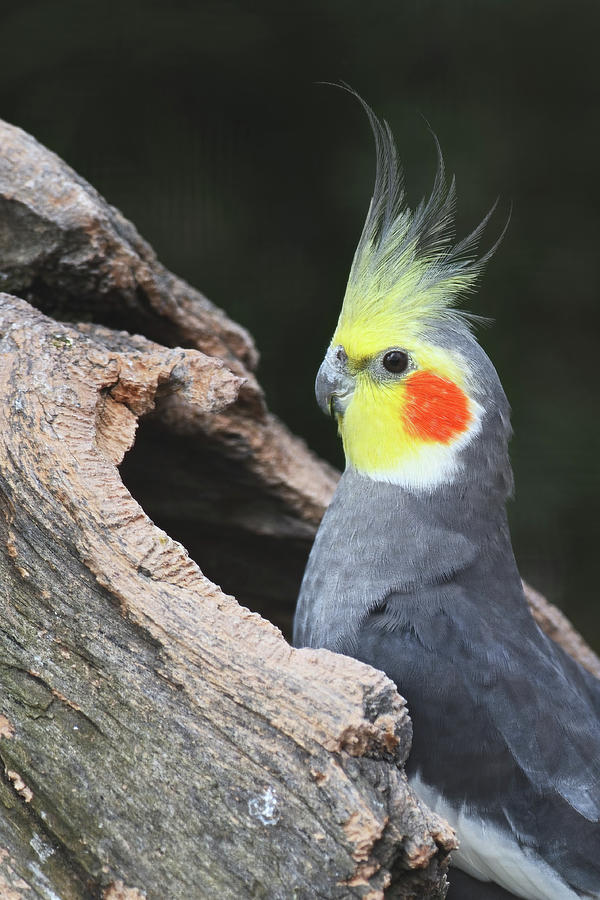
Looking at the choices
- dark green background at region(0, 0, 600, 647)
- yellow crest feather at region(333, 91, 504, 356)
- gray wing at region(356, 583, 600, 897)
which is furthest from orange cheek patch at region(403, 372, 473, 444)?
dark green background at region(0, 0, 600, 647)

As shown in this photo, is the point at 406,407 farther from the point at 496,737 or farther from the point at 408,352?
the point at 496,737

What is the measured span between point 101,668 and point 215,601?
20 cm

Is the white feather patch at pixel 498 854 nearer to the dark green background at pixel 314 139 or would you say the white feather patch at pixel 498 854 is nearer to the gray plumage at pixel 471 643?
the gray plumage at pixel 471 643

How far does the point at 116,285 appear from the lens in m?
2.02

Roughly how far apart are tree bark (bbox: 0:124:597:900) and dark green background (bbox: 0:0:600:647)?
168cm

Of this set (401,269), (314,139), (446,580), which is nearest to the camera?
(446,580)

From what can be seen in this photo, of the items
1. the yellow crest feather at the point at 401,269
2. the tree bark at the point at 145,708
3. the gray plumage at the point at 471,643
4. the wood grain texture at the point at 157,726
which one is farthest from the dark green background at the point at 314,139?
the wood grain texture at the point at 157,726

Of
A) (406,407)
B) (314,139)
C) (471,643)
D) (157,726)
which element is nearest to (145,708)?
(157,726)

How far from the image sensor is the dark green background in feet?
10.2

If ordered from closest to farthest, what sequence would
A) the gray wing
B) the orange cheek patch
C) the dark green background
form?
the gray wing
the orange cheek patch
the dark green background

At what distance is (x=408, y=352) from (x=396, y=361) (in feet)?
0.11

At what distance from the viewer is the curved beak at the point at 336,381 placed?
204 centimetres

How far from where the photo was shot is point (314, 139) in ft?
10.8

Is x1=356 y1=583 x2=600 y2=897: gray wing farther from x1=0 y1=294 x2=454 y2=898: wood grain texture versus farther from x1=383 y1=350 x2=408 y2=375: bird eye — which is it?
x1=383 y1=350 x2=408 y2=375: bird eye
